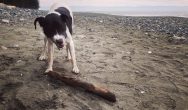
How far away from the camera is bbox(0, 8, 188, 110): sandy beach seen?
5203mm

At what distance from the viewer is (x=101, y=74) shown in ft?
21.1

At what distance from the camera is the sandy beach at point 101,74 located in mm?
5203

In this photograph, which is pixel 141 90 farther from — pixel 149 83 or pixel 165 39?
pixel 165 39

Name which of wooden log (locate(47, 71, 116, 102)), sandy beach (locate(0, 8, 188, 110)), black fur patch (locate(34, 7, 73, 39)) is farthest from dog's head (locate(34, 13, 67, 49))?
sandy beach (locate(0, 8, 188, 110))

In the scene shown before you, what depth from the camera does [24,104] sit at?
499 centimetres

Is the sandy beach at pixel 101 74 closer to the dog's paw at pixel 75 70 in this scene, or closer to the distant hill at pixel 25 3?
the dog's paw at pixel 75 70

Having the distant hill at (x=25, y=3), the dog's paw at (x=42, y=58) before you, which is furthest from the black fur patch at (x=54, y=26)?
the distant hill at (x=25, y=3)

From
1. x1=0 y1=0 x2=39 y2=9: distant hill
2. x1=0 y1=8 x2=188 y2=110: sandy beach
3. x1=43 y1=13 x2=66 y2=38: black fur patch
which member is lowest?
x1=0 y1=8 x2=188 y2=110: sandy beach

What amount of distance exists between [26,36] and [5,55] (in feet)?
8.62

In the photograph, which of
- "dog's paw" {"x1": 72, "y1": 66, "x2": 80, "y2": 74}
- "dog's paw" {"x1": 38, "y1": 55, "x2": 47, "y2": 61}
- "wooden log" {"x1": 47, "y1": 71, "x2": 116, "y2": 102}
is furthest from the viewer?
"dog's paw" {"x1": 38, "y1": 55, "x2": 47, "y2": 61}

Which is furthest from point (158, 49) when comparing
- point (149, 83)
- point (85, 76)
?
point (85, 76)

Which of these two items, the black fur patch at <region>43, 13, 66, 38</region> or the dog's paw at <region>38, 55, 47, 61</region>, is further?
the dog's paw at <region>38, 55, 47, 61</region>

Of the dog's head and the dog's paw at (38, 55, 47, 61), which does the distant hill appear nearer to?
the dog's paw at (38, 55, 47, 61)

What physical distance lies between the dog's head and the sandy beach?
0.82 metres
